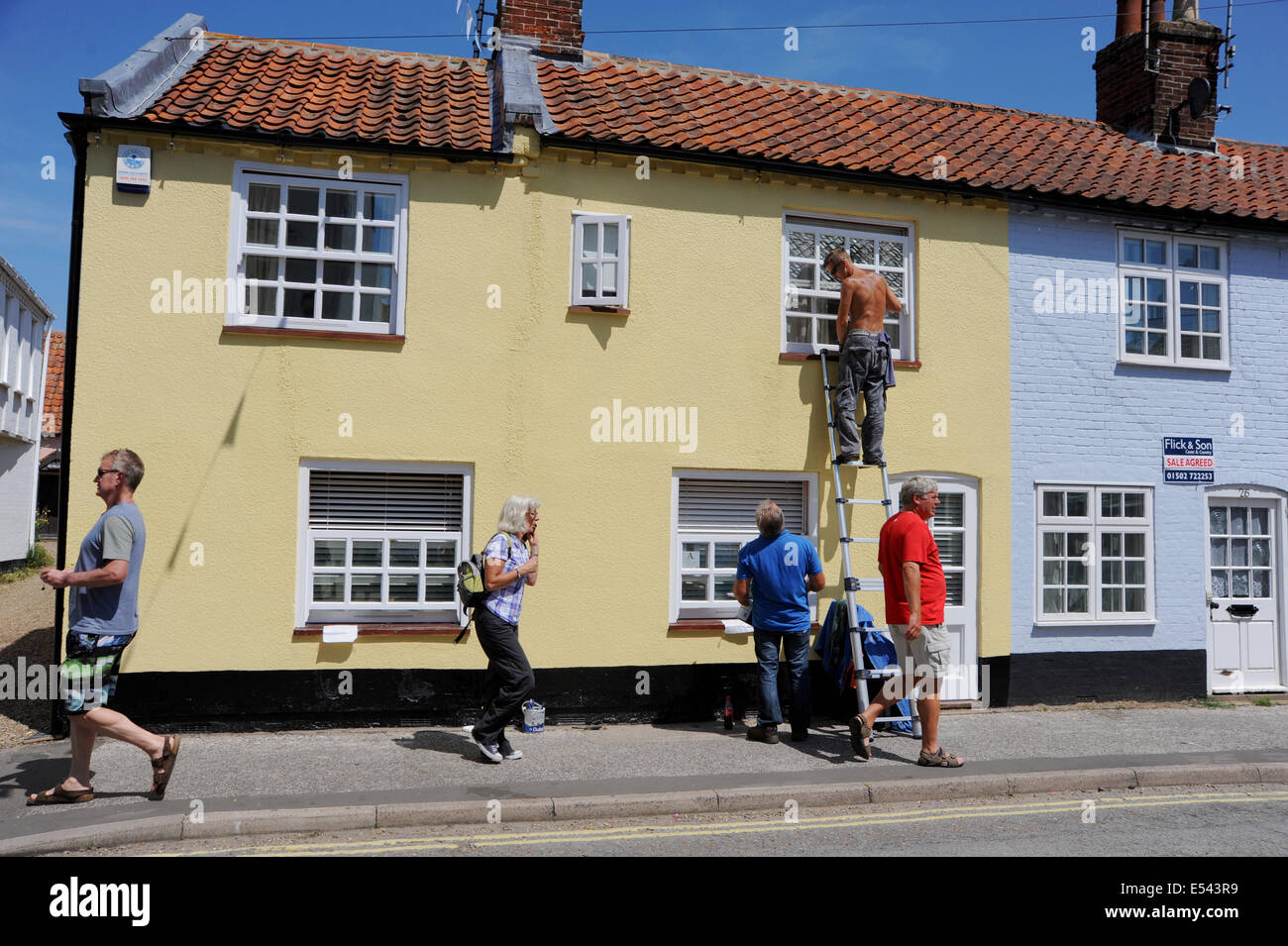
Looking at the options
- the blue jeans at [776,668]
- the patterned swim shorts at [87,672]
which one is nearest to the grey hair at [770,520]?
the blue jeans at [776,668]

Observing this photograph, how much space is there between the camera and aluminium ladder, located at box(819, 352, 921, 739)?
7.99 meters

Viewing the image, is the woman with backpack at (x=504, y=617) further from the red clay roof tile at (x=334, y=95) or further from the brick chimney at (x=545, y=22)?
the brick chimney at (x=545, y=22)

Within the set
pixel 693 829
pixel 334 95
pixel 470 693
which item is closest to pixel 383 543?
pixel 470 693

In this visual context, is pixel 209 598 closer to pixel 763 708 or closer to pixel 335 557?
pixel 335 557

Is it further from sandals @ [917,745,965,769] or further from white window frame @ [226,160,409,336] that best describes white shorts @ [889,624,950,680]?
white window frame @ [226,160,409,336]

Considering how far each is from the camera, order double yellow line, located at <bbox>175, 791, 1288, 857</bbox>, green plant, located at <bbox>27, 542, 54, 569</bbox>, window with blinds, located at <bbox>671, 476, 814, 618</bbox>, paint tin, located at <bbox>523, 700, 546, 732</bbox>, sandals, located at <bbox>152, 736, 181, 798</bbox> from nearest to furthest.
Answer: double yellow line, located at <bbox>175, 791, 1288, 857</bbox> < sandals, located at <bbox>152, 736, 181, 798</bbox> < paint tin, located at <bbox>523, 700, 546, 732</bbox> < window with blinds, located at <bbox>671, 476, 814, 618</bbox> < green plant, located at <bbox>27, 542, 54, 569</bbox>

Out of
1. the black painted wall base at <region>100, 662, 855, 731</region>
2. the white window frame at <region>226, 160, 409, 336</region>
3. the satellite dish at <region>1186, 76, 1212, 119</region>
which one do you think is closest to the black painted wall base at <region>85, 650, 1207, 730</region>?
the black painted wall base at <region>100, 662, 855, 731</region>

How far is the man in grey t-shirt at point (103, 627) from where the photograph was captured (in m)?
5.71

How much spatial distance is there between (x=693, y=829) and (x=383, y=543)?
159 inches

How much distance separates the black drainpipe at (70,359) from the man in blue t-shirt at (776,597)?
553cm

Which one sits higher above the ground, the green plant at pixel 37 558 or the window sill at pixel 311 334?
the window sill at pixel 311 334

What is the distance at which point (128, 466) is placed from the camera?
6078mm

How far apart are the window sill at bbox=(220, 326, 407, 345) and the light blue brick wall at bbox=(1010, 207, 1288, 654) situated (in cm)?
630
